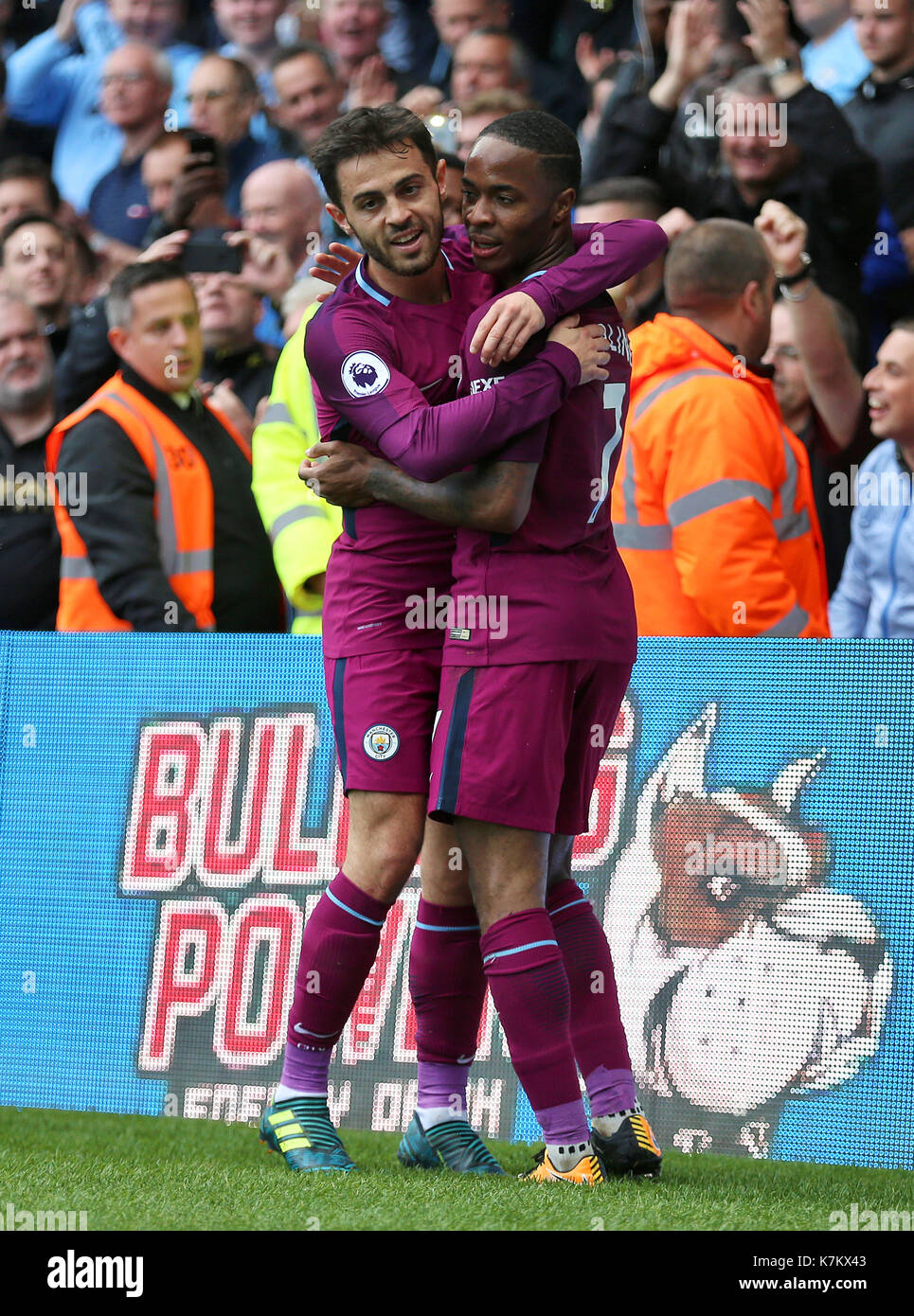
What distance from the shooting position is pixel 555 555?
10.4ft

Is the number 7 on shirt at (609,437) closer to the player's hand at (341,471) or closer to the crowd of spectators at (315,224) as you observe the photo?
the player's hand at (341,471)

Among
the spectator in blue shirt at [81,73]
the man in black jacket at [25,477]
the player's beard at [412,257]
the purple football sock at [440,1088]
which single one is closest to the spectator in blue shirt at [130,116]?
the spectator in blue shirt at [81,73]

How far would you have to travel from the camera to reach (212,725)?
4.45m

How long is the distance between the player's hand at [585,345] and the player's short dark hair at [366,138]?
0.46 m

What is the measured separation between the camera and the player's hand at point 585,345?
3109mm

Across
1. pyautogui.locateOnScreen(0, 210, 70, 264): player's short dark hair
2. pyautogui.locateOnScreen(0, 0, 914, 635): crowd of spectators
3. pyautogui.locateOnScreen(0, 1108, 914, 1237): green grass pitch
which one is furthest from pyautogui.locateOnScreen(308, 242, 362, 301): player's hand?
pyautogui.locateOnScreen(0, 210, 70, 264): player's short dark hair

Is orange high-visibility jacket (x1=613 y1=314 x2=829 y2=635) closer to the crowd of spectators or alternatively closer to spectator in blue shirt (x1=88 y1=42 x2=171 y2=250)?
the crowd of spectators

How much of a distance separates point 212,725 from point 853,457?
2518 mm

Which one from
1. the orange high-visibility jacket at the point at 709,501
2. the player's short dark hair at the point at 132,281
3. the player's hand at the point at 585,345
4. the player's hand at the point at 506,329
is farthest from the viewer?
the player's short dark hair at the point at 132,281

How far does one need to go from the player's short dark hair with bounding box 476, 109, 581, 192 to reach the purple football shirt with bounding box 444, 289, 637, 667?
0.26m

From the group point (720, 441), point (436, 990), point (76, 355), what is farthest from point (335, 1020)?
point (76, 355)

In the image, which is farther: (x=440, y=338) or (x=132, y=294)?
(x=132, y=294)

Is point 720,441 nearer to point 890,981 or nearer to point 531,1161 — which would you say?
point 890,981

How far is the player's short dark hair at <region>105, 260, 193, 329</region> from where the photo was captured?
5.52 meters
